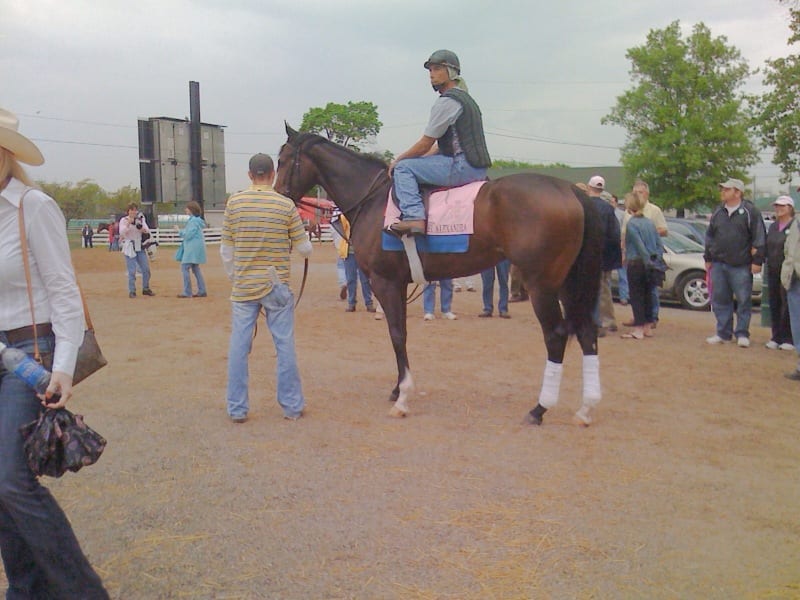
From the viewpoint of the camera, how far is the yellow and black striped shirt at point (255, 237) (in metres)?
5.81

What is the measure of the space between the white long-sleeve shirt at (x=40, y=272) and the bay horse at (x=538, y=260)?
370 centimetres

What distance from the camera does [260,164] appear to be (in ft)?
19.7

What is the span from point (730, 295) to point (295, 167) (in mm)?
6324

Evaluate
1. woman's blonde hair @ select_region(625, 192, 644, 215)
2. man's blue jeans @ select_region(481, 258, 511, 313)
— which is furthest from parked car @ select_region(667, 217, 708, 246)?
woman's blonde hair @ select_region(625, 192, 644, 215)

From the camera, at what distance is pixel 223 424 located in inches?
233

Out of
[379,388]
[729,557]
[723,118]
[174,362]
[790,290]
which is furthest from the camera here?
[723,118]

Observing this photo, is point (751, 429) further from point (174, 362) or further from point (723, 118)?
point (723, 118)

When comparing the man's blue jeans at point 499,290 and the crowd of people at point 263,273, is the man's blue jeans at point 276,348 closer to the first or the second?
the crowd of people at point 263,273

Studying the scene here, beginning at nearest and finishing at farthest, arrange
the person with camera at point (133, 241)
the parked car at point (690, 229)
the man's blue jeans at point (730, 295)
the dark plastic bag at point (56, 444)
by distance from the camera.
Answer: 1. the dark plastic bag at point (56, 444)
2. the man's blue jeans at point (730, 295)
3. the person with camera at point (133, 241)
4. the parked car at point (690, 229)

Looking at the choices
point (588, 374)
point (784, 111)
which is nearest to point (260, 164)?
→ point (588, 374)

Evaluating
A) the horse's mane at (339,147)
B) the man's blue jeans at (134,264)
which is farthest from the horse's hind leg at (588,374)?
the man's blue jeans at (134,264)

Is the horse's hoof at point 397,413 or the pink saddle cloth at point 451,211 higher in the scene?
the pink saddle cloth at point 451,211

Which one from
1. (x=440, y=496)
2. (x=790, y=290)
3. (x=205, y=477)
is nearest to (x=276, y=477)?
(x=205, y=477)

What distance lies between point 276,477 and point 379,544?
1201mm
